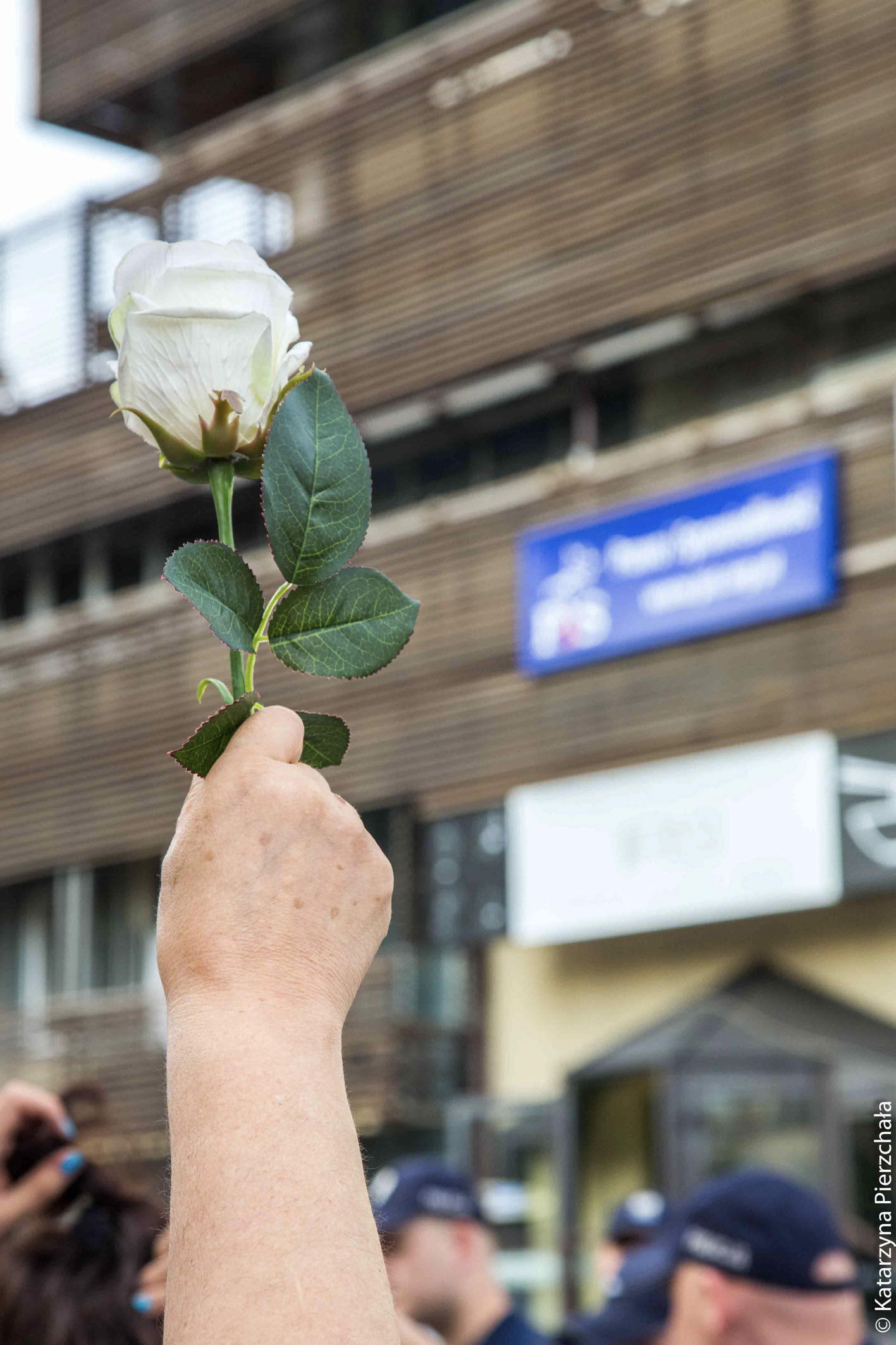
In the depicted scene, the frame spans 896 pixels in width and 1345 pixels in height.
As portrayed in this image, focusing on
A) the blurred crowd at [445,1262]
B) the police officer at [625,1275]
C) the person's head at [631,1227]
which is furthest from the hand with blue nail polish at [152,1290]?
the person's head at [631,1227]

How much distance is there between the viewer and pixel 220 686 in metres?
1.15

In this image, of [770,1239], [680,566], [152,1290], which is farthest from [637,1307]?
[680,566]

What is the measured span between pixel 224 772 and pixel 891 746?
8961mm

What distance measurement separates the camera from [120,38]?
15.5 m

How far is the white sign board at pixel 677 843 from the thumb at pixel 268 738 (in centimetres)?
892

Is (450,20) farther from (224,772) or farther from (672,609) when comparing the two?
(224,772)

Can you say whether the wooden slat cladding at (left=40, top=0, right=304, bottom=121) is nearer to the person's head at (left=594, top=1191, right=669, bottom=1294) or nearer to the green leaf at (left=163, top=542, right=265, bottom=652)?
the person's head at (left=594, top=1191, right=669, bottom=1294)

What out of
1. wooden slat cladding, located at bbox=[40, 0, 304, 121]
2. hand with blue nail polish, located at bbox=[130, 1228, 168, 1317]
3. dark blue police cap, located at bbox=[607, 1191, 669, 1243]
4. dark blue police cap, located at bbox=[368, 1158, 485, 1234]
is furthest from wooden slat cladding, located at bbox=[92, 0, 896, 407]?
hand with blue nail polish, located at bbox=[130, 1228, 168, 1317]

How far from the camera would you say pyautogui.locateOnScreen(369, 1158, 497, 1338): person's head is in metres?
4.34

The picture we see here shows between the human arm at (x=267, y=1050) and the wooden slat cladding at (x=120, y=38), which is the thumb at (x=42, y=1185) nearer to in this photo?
the human arm at (x=267, y=1050)

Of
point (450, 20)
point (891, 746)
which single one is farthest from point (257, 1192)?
point (450, 20)

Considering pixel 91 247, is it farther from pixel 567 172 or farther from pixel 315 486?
pixel 315 486

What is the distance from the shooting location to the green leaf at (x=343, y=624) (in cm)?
121

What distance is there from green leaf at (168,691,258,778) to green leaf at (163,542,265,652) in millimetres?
37
